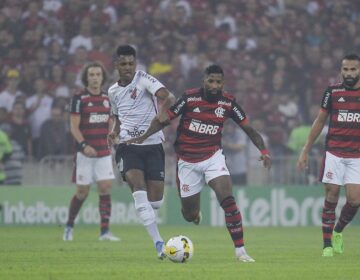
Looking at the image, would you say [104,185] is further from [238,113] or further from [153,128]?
[238,113]

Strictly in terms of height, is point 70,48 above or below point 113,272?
above

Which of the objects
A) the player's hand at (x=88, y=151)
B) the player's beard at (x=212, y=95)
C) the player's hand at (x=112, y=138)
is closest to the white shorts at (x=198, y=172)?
the player's beard at (x=212, y=95)

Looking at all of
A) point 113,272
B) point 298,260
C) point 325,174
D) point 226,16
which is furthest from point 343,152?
point 226,16

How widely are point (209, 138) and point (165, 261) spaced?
1.68 m

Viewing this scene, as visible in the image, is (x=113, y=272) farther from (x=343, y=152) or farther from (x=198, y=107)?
(x=343, y=152)

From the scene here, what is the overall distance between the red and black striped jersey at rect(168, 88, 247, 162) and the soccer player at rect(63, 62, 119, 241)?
16.1 feet

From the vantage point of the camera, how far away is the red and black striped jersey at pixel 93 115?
19125 mm

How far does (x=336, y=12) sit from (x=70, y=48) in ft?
21.7

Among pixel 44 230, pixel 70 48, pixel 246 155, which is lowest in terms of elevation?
pixel 44 230

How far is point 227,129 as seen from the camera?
2416 centimetres

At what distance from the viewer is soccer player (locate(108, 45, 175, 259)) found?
47.2ft

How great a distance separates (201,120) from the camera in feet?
46.2

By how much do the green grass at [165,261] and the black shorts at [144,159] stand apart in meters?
1.09

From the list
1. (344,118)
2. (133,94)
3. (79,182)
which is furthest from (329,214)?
(79,182)
